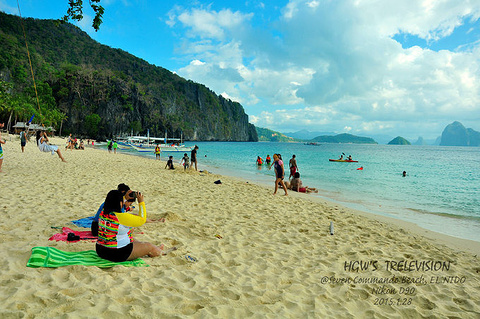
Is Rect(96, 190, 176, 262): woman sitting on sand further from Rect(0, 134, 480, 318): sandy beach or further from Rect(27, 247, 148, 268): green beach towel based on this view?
Rect(0, 134, 480, 318): sandy beach

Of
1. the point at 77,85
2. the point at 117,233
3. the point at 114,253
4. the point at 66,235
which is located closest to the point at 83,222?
the point at 66,235

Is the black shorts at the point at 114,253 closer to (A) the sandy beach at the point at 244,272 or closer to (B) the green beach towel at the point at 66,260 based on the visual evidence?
(B) the green beach towel at the point at 66,260

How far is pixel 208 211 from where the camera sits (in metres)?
7.54

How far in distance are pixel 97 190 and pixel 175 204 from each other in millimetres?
3214

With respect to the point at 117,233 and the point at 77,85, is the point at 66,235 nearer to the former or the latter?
the point at 117,233

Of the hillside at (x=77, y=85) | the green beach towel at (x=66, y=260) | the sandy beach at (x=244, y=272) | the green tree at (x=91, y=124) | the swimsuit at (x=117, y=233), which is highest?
the hillside at (x=77, y=85)

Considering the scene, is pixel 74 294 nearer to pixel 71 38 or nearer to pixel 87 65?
pixel 87 65

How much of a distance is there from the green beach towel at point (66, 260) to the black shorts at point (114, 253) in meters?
0.06

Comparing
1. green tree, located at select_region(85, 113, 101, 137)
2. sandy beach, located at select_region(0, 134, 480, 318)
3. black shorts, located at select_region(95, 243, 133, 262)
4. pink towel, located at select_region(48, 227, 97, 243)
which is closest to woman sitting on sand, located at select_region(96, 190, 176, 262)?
black shorts, located at select_region(95, 243, 133, 262)

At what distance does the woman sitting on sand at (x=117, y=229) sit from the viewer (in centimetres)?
347

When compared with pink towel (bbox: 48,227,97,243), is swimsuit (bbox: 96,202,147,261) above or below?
above

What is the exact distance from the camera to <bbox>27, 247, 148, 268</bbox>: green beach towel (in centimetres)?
342

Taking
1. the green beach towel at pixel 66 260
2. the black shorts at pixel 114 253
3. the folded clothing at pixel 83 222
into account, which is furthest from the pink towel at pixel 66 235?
the black shorts at pixel 114 253

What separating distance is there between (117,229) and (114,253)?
1.33ft
